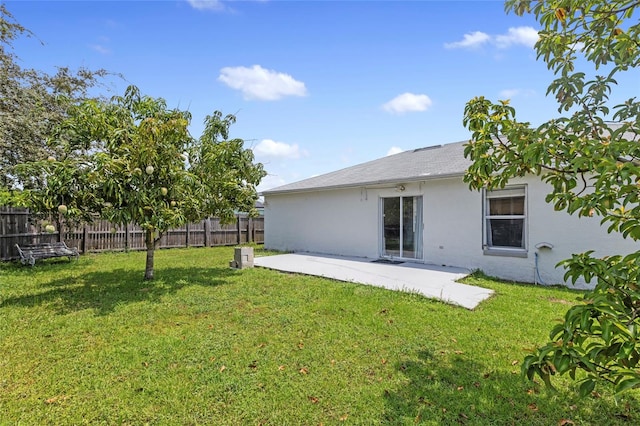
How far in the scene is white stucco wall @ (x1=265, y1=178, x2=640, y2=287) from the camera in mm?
7785

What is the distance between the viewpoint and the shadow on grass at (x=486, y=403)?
2871 millimetres

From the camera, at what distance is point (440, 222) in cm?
992

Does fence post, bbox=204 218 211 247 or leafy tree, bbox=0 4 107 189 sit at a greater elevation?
leafy tree, bbox=0 4 107 189

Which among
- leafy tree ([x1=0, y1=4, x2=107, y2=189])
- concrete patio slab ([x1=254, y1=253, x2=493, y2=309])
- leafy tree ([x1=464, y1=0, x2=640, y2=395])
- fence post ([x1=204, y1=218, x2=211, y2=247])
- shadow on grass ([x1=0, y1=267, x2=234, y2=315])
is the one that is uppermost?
leafy tree ([x1=0, y1=4, x2=107, y2=189])

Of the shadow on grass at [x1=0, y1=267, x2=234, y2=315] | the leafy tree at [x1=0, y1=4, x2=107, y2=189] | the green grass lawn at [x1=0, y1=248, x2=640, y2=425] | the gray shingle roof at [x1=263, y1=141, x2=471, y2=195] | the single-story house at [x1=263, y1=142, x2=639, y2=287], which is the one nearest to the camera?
the green grass lawn at [x1=0, y1=248, x2=640, y2=425]

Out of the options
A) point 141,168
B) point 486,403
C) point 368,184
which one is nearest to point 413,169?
point 368,184

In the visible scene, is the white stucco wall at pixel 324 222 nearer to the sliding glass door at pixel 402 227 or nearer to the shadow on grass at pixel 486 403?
the sliding glass door at pixel 402 227

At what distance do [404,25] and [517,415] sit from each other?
769 centimetres

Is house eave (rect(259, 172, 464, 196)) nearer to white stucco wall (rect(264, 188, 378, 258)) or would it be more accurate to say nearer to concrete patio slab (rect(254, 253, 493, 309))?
white stucco wall (rect(264, 188, 378, 258))

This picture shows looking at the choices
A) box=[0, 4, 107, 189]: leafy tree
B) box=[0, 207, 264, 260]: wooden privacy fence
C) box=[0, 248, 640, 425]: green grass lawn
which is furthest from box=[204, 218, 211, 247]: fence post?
box=[0, 248, 640, 425]: green grass lawn

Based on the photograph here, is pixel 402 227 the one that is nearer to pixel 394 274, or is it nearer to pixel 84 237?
pixel 394 274

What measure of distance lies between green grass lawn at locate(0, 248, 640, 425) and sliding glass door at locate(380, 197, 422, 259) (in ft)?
11.9

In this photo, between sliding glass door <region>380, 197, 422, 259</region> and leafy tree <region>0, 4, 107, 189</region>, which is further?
leafy tree <region>0, 4, 107, 189</region>

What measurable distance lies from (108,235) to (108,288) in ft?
26.0
